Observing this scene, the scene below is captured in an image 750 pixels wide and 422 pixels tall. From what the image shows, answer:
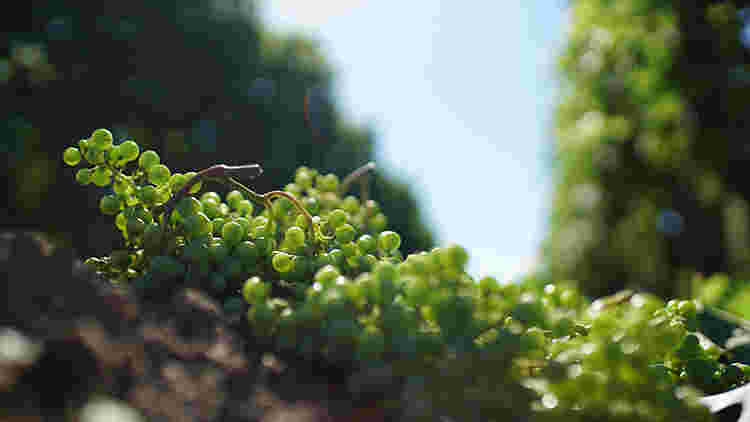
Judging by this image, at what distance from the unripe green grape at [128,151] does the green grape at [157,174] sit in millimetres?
27

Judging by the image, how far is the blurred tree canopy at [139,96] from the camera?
16.8 feet

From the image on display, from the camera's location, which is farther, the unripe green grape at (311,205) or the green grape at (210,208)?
the unripe green grape at (311,205)

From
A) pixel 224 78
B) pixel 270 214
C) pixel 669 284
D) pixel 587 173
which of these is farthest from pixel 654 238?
pixel 270 214

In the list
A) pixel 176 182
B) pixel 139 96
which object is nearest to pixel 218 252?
pixel 176 182

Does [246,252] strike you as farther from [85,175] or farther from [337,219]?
[85,175]

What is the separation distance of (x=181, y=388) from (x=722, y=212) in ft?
24.6

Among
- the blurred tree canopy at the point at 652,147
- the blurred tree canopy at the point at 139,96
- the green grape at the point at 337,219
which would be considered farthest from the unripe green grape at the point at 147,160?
the blurred tree canopy at the point at 652,147

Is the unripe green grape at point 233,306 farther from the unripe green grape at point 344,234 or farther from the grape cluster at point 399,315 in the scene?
the unripe green grape at point 344,234

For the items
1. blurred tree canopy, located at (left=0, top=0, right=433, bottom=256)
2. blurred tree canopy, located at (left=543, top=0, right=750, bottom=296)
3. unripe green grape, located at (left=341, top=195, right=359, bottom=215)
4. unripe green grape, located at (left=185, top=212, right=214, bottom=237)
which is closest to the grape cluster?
unripe green grape, located at (left=185, top=212, right=214, bottom=237)

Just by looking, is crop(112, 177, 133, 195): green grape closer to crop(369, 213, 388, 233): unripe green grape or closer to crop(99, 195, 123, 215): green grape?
crop(99, 195, 123, 215): green grape

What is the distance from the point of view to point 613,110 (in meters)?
7.11

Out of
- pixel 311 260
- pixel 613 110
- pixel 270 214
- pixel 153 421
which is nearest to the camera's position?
pixel 153 421

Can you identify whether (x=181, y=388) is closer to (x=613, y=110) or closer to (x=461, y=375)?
(x=461, y=375)

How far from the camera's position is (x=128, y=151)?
2.27ft
